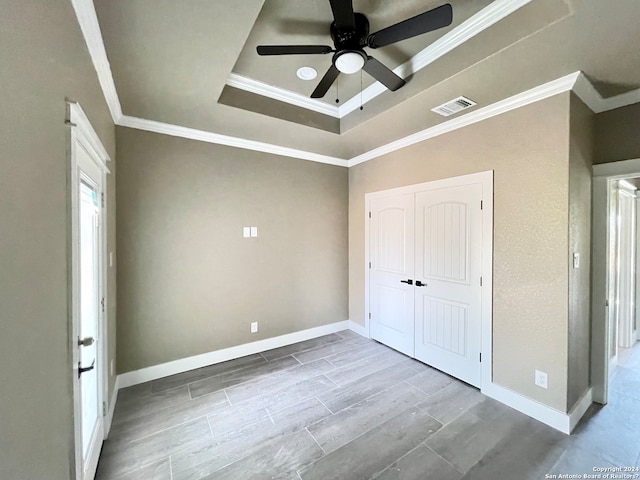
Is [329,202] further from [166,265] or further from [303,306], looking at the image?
[166,265]

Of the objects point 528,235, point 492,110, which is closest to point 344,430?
point 528,235

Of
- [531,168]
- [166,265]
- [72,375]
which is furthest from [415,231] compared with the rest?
[72,375]

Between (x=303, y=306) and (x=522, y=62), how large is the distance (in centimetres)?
344

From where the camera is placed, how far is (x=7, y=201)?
72cm

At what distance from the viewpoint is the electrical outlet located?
216 centimetres

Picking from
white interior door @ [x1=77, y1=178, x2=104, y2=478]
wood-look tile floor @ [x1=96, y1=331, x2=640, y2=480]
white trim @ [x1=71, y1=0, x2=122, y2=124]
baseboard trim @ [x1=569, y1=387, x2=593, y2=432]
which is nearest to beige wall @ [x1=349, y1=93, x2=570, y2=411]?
baseboard trim @ [x1=569, y1=387, x2=593, y2=432]

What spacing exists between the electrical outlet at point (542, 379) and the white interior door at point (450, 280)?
1.57 feet

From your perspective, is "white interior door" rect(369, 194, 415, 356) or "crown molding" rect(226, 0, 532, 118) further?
"white interior door" rect(369, 194, 415, 356)

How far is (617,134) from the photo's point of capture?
7.59 ft

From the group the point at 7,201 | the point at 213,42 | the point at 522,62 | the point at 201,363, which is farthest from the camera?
the point at 201,363

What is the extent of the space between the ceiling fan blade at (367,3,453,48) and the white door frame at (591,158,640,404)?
208cm

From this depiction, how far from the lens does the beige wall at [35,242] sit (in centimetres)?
71

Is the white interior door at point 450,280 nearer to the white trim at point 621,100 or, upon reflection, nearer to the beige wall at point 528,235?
the beige wall at point 528,235

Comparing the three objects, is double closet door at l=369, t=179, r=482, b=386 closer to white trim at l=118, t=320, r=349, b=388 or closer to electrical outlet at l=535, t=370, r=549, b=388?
electrical outlet at l=535, t=370, r=549, b=388
